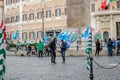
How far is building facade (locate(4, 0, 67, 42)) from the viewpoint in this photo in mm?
69312

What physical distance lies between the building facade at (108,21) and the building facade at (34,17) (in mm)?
5432

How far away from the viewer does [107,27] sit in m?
67.2

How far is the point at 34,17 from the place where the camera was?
7444cm

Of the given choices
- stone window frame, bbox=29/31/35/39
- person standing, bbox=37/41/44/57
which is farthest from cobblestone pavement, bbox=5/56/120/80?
stone window frame, bbox=29/31/35/39

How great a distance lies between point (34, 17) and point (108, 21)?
14935mm

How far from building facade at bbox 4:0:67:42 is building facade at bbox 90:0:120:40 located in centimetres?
543

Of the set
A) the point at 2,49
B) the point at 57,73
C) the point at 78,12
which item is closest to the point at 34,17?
the point at 78,12

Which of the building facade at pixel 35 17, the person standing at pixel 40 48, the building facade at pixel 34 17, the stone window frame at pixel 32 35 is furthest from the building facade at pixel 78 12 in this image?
the stone window frame at pixel 32 35

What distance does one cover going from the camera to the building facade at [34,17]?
227 feet

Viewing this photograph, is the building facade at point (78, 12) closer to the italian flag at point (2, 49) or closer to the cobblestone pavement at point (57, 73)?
the cobblestone pavement at point (57, 73)

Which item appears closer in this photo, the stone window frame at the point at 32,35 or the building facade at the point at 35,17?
the building facade at the point at 35,17

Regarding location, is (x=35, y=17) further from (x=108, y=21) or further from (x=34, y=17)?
(x=108, y=21)

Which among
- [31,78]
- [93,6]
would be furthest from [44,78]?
[93,6]

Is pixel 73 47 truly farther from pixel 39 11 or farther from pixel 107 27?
pixel 39 11
